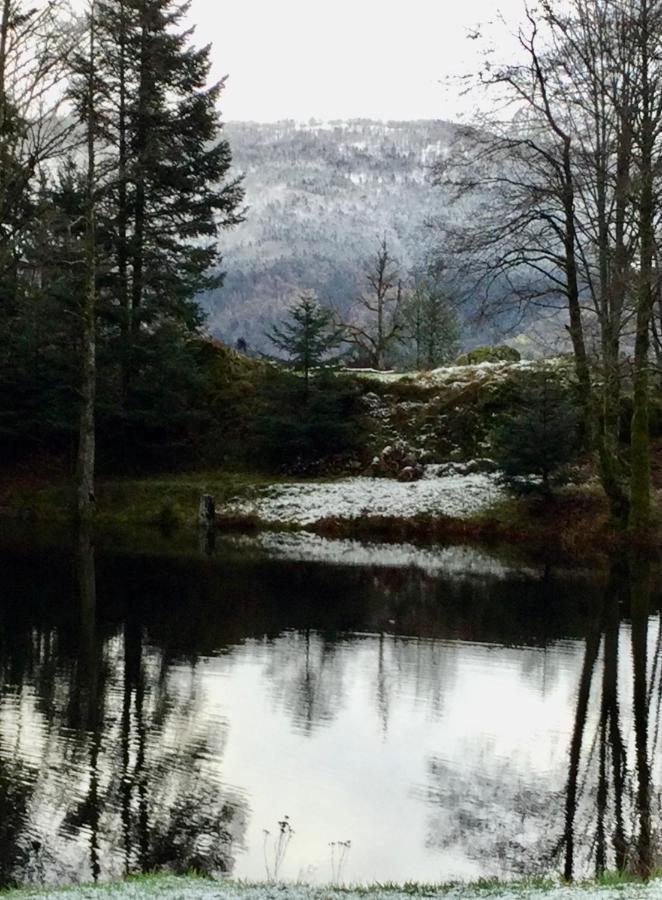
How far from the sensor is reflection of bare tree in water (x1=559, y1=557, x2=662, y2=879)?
7086 millimetres

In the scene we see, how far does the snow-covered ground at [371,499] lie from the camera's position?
2553 centimetres

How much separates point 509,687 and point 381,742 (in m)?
2.61

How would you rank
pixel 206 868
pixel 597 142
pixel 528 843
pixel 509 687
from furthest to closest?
1. pixel 597 142
2. pixel 509 687
3. pixel 528 843
4. pixel 206 868

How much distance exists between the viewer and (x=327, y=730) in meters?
9.57

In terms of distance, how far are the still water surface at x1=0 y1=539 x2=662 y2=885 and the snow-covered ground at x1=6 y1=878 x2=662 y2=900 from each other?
2.87 ft

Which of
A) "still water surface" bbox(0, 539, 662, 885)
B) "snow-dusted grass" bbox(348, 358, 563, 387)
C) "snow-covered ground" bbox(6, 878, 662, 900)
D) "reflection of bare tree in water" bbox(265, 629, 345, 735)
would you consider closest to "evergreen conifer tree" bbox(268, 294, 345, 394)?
"snow-dusted grass" bbox(348, 358, 563, 387)

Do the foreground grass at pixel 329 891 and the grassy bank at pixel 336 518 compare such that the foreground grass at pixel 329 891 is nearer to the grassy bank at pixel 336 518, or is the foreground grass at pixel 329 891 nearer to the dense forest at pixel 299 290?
the dense forest at pixel 299 290

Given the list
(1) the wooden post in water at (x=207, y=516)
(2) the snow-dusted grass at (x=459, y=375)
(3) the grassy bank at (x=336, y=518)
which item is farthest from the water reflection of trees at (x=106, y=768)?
(2) the snow-dusted grass at (x=459, y=375)

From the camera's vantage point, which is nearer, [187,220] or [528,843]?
[528,843]

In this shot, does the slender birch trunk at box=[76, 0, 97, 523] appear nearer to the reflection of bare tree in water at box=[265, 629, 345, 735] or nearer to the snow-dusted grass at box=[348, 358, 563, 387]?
the snow-dusted grass at box=[348, 358, 563, 387]

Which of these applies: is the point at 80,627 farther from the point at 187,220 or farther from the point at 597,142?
the point at 187,220

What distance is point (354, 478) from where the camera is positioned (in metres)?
28.4

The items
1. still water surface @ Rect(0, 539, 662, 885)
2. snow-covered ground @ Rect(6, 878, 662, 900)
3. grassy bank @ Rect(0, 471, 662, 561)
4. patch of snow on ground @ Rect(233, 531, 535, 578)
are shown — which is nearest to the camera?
snow-covered ground @ Rect(6, 878, 662, 900)

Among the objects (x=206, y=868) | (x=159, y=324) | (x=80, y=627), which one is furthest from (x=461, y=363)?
(x=206, y=868)
